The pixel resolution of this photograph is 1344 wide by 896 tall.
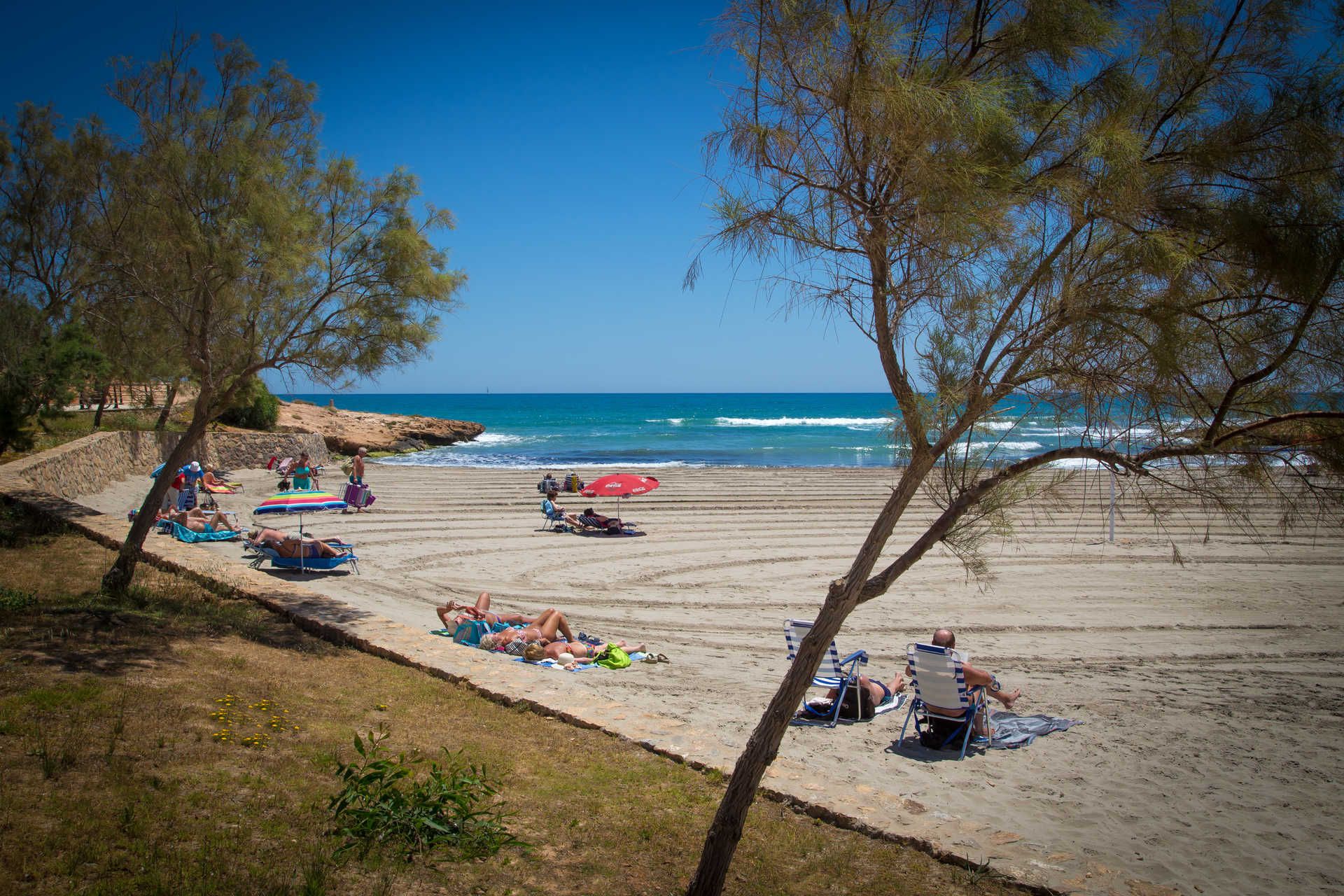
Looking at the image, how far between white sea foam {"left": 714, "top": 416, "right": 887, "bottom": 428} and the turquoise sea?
0.48 ft

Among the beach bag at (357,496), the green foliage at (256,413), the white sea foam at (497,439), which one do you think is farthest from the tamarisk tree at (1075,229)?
the white sea foam at (497,439)

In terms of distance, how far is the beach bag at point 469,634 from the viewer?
9039mm

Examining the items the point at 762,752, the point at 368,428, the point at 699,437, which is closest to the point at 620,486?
the point at 762,752

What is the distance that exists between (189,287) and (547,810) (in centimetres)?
623

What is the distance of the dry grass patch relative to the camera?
3432 millimetres

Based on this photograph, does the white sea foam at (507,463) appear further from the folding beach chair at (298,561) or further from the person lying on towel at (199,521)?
the folding beach chair at (298,561)

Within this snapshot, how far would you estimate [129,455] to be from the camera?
856 inches

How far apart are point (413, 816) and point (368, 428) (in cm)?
4268

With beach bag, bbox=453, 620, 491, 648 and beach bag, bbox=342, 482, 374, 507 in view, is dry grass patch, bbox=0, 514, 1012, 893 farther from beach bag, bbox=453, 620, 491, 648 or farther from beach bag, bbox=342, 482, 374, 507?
beach bag, bbox=342, 482, 374, 507

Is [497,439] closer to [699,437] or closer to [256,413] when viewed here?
[699,437]

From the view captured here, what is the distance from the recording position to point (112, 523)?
1191 cm

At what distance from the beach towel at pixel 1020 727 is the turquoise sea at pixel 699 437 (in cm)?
228

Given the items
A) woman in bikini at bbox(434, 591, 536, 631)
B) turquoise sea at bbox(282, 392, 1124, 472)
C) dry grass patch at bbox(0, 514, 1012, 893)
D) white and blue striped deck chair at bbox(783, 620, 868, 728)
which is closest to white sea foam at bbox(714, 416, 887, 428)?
turquoise sea at bbox(282, 392, 1124, 472)

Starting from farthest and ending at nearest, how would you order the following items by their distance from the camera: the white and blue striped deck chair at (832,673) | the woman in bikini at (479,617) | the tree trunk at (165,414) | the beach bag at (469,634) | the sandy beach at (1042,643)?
the tree trunk at (165,414) < the woman in bikini at (479,617) < the beach bag at (469,634) < the white and blue striped deck chair at (832,673) < the sandy beach at (1042,643)
